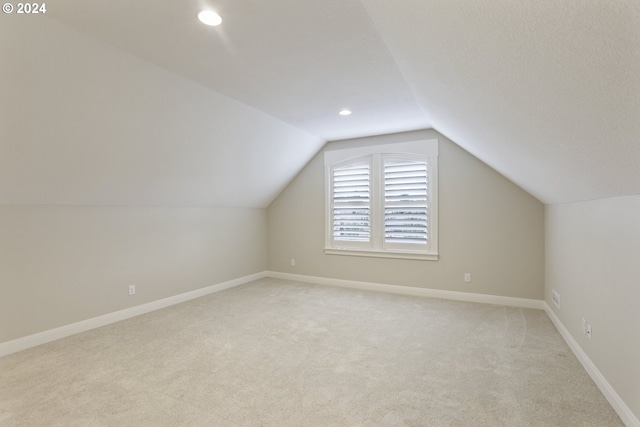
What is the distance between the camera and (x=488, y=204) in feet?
14.3

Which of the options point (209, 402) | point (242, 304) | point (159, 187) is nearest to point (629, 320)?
point (209, 402)

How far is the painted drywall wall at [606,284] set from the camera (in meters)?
1.84

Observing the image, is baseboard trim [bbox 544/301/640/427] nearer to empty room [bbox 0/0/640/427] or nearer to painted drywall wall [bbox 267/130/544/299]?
empty room [bbox 0/0/640/427]

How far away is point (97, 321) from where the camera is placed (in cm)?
355

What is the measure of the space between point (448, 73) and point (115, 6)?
78.8 inches

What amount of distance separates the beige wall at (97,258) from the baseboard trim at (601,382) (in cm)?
441

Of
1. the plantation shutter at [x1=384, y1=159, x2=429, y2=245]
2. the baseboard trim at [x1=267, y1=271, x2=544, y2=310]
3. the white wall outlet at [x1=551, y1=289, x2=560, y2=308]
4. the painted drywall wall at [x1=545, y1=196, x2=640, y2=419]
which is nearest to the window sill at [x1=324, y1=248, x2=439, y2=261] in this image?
the plantation shutter at [x1=384, y1=159, x2=429, y2=245]

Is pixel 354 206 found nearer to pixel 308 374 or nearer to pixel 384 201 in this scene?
pixel 384 201

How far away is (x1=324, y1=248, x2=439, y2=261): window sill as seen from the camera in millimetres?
4711

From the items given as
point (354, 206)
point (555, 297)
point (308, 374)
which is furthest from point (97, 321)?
point (555, 297)

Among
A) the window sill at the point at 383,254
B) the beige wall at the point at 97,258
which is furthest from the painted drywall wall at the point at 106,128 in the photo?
the window sill at the point at 383,254

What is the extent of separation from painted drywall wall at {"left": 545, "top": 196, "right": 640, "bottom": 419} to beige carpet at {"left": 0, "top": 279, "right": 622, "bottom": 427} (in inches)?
9.2

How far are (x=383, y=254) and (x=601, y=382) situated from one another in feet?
9.85

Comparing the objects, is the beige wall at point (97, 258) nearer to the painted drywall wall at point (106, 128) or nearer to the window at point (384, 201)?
the painted drywall wall at point (106, 128)
